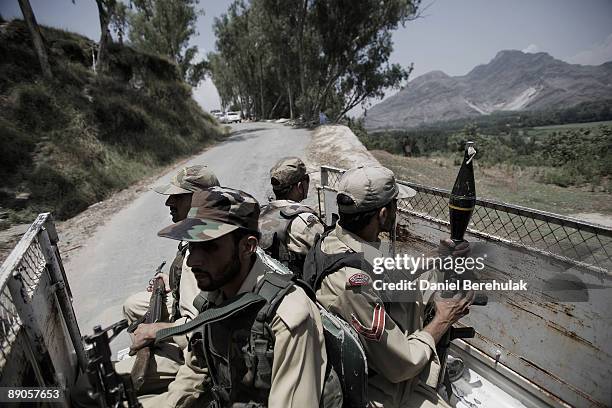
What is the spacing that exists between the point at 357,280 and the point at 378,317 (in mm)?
191

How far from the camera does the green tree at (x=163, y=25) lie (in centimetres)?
2427

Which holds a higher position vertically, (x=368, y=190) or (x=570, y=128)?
(x=368, y=190)

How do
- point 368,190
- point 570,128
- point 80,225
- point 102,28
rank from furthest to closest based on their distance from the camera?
point 570,128
point 102,28
point 80,225
point 368,190

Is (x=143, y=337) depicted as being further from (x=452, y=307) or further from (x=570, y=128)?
(x=570, y=128)

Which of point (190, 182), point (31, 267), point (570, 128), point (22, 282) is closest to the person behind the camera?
point (22, 282)


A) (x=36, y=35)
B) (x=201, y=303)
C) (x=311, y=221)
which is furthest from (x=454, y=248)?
(x=36, y=35)

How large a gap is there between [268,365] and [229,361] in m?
0.20

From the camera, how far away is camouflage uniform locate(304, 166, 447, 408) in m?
1.56

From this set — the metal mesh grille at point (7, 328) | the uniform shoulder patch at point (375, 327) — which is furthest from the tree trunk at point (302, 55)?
the metal mesh grille at point (7, 328)

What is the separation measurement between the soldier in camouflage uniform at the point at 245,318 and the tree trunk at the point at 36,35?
13072mm

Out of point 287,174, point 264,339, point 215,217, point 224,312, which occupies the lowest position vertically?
point 264,339

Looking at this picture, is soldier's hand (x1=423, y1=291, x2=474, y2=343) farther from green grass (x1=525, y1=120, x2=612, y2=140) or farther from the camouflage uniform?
green grass (x1=525, y1=120, x2=612, y2=140)

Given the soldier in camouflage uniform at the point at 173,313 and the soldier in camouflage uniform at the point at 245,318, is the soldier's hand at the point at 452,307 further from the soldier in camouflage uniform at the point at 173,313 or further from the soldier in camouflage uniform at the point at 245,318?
the soldier in camouflage uniform at the point at 173,313

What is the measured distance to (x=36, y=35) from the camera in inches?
431
